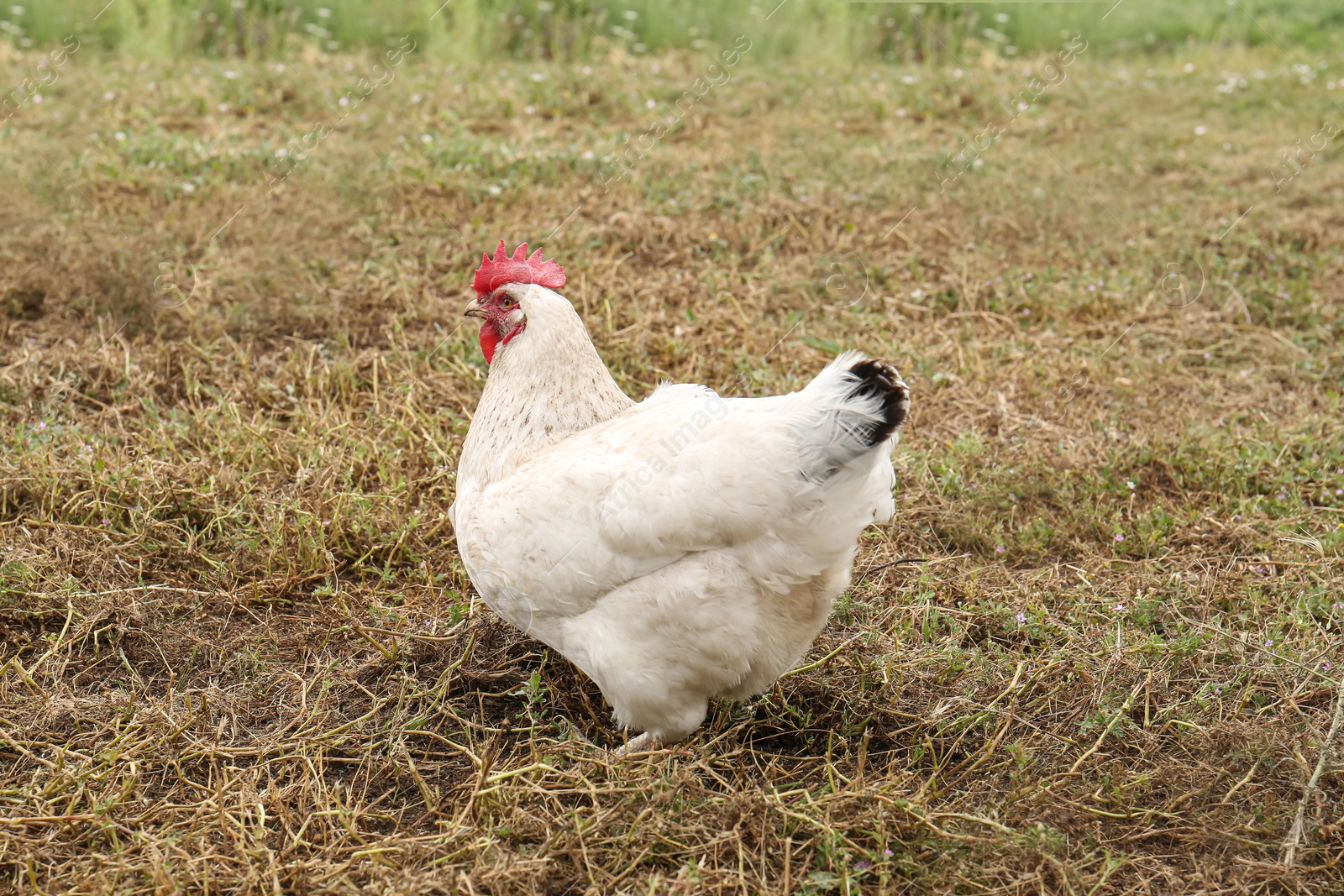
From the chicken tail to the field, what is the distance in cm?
92

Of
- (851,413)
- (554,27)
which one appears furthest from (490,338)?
(554,27)

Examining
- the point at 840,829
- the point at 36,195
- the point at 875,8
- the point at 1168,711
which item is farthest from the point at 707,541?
the point at 875,8

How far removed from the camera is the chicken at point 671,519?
102 inches

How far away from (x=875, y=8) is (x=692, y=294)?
18.7ft

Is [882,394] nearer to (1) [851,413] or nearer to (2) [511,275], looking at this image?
(1) [851,413]

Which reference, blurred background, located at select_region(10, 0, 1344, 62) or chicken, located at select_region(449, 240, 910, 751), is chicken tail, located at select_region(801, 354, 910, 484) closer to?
chicken, located at select_region(449, 240, 910, 751)

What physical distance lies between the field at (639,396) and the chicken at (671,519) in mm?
317

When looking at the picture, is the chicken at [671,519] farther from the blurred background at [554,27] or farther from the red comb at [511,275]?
the blurred background at [554,27]

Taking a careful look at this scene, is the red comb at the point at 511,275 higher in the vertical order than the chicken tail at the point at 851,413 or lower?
higher

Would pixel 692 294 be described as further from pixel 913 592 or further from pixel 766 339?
pixel 913 592

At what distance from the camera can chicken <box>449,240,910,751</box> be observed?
259 centimetres

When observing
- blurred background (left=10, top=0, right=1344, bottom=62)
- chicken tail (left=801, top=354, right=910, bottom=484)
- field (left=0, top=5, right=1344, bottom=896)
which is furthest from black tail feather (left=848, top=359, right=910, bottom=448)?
blurred background (left=10, top=0, right=1344, bottom=62)

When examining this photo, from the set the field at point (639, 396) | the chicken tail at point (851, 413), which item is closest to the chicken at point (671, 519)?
the chicken tail at point (851, 413)

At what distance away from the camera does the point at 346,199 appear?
6.18 m
